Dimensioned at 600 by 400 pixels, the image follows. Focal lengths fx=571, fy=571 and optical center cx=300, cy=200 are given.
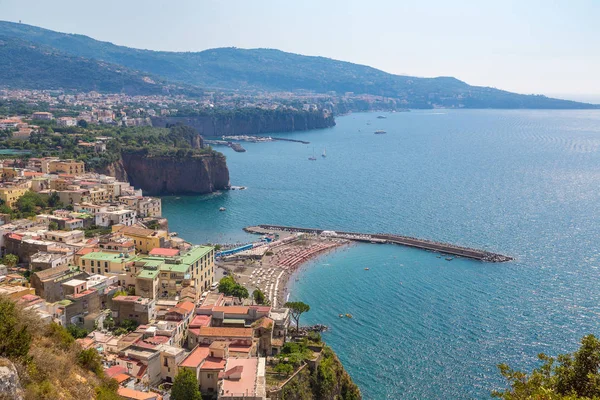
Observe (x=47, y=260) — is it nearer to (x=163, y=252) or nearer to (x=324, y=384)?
(x=163, y=252)

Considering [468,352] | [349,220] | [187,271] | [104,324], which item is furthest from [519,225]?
[104,324]

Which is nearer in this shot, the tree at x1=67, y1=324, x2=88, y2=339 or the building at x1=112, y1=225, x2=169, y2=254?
the tree at x1=67, y1=324, x2=88, y2=339

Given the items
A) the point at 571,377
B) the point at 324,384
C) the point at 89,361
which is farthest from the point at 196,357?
the point at 571,377

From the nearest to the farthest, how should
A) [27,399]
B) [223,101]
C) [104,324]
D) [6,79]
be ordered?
[27,399] → [104,324] → [6,79] → [223,101]

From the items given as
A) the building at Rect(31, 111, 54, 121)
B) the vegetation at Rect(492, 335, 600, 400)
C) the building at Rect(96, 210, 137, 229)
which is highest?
the building at Rect(31, 111, 54, 121)

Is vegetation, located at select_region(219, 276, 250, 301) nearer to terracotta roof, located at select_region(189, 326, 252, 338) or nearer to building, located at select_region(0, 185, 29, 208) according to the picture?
terracotta roof, located at select_region(189, 326, 252, 338)

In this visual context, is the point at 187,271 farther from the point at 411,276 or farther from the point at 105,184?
the point at 105,184

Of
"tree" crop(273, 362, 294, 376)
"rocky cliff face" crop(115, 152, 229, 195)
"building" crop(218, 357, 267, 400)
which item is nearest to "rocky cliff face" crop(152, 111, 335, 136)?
"rocky cliff face" crop(115, 152, 229, 195)
